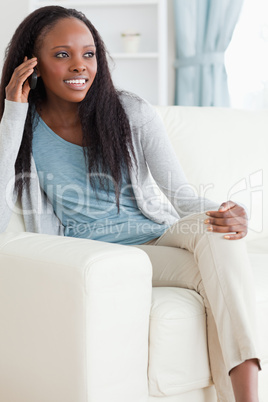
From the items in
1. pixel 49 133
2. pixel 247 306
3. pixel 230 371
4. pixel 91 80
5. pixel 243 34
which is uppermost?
pixel 243 34

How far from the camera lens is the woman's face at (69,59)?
162 cm

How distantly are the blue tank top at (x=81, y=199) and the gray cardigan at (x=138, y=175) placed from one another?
0.10 ft

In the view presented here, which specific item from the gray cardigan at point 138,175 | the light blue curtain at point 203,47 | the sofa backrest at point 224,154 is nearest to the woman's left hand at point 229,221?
the gray cardigan at point 138,175

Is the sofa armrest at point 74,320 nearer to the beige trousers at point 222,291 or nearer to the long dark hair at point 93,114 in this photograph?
the beige trousers at point 222,291

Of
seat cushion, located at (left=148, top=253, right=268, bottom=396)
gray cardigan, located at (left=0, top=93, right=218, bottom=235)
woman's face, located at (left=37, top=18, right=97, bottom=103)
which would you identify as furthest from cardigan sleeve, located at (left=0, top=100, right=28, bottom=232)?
seat cushion, located at (left=148, top=253, right=268, bottom=396)

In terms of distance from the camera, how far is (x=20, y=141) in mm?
1628

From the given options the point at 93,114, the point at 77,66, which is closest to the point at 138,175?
the point at 93,114

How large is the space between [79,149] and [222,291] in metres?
0.60

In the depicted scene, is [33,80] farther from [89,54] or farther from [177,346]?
[177,346]

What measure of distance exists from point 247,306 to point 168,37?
9.67 ft

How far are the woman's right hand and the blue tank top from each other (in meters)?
0.12

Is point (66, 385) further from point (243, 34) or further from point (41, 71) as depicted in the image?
point (243, 34)

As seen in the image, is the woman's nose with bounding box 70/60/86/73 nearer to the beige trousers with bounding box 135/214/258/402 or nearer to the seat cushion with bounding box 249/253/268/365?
the beige trousers with bounding box 135/214/258/402

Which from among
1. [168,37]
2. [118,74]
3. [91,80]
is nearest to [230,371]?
[91,80]
